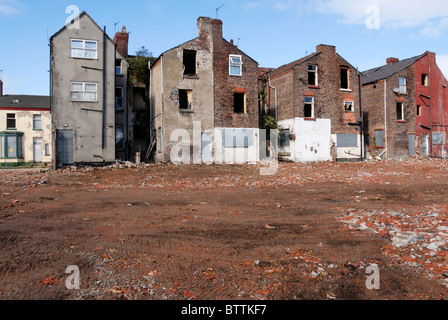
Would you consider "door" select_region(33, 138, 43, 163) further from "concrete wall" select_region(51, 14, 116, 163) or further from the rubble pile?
the rubble pile

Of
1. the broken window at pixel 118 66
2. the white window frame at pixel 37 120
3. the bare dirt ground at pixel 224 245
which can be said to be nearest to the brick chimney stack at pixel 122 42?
the broken window at pixel 118 66

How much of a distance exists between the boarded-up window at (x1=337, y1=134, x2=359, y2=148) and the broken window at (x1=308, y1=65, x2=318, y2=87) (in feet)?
16.8

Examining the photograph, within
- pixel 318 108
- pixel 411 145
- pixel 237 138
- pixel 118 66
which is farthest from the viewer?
pixel 411 145

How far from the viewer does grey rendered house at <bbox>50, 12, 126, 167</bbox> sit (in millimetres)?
22281

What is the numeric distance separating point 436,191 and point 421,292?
9.64 m

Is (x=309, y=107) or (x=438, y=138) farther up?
(x=309, y=107)

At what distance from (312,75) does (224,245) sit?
25.9 meters

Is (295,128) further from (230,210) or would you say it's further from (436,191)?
(230,210)

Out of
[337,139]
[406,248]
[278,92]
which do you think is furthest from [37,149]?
[406,248]

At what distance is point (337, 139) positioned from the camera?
1142 inches

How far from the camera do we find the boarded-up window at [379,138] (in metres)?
31.6

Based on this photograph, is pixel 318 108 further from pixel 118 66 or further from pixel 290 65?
pixel 118 66

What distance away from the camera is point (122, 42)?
3036 cm

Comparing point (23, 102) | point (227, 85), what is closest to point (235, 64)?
point (227, 85)
